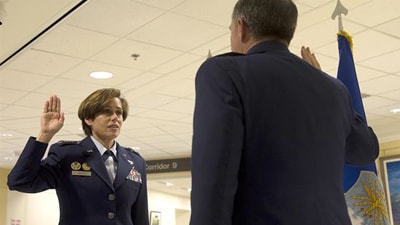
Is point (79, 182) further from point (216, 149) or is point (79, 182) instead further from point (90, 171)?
point (216, 149)

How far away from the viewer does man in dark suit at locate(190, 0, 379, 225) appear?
119 cm

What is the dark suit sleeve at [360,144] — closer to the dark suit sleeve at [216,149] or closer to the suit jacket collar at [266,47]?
the suit jacket collar at [266,47]

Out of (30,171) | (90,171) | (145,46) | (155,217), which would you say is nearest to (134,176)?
(90,171)

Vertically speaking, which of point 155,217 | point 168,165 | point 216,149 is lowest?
point 216,149

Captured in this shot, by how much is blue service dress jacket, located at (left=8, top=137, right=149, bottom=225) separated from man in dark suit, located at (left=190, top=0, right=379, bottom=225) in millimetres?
1002

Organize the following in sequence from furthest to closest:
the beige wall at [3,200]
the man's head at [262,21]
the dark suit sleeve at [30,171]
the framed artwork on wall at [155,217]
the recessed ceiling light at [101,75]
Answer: the framed artwork on wall at [155,217] < the beige wall at [3,200] < the recessed ceiling light at [101,75] < the dark suit sleeve at [30,171] < the man's head at [262,21]

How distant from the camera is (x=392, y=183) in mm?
8805

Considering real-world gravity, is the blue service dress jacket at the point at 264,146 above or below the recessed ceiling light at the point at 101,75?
below

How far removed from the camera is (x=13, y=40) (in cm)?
482

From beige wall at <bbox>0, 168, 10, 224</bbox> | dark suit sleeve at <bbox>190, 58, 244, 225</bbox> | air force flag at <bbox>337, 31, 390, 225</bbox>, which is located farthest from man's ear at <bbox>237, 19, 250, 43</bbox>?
beige wall at <bbox>0, 168, 10, 224</bbox>

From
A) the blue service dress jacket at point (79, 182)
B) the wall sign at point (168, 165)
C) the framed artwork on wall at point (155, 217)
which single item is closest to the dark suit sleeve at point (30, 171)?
the blue service dress jacket at point (79, 182)

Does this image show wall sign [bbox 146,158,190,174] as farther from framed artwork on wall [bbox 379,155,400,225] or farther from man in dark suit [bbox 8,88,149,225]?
man in dark suit [bbox 8,88,149,225]

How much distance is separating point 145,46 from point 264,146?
383 centimetres

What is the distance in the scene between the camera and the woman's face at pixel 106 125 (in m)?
2.32
